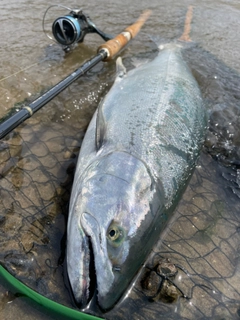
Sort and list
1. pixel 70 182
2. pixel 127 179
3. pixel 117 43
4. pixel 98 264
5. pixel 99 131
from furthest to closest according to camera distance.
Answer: pixel 117 43 → pixel 70 182 → pixel 99 131 → pixel 127 179 → pixel 98 264

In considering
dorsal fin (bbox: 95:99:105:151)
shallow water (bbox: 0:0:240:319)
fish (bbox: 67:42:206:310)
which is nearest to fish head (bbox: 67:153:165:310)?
fish (bbox: 67:42:206:310)

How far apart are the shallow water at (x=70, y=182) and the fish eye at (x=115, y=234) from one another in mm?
520

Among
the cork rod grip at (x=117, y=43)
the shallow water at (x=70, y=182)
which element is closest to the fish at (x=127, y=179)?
the shallow water at (x=70, y=182)

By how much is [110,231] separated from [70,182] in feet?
3.65

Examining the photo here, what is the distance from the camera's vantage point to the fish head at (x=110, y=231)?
190 centimetres

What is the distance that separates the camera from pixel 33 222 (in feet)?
8.39

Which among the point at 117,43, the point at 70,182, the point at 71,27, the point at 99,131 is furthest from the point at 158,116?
the point at 71,27

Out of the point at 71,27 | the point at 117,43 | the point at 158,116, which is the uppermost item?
the point at 71,27

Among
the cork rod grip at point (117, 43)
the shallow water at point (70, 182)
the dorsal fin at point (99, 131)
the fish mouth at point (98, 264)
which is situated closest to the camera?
the fish mouth at point (98, 264)

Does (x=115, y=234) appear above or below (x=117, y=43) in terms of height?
below

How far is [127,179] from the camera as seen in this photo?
2.26 meters

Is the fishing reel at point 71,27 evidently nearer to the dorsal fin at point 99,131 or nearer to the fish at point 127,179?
the fish at point 127,179

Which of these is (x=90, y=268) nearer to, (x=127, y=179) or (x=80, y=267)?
(x=80, y=267)

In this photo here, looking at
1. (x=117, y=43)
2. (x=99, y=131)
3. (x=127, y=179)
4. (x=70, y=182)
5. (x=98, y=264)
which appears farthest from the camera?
(x=117, y=43)
